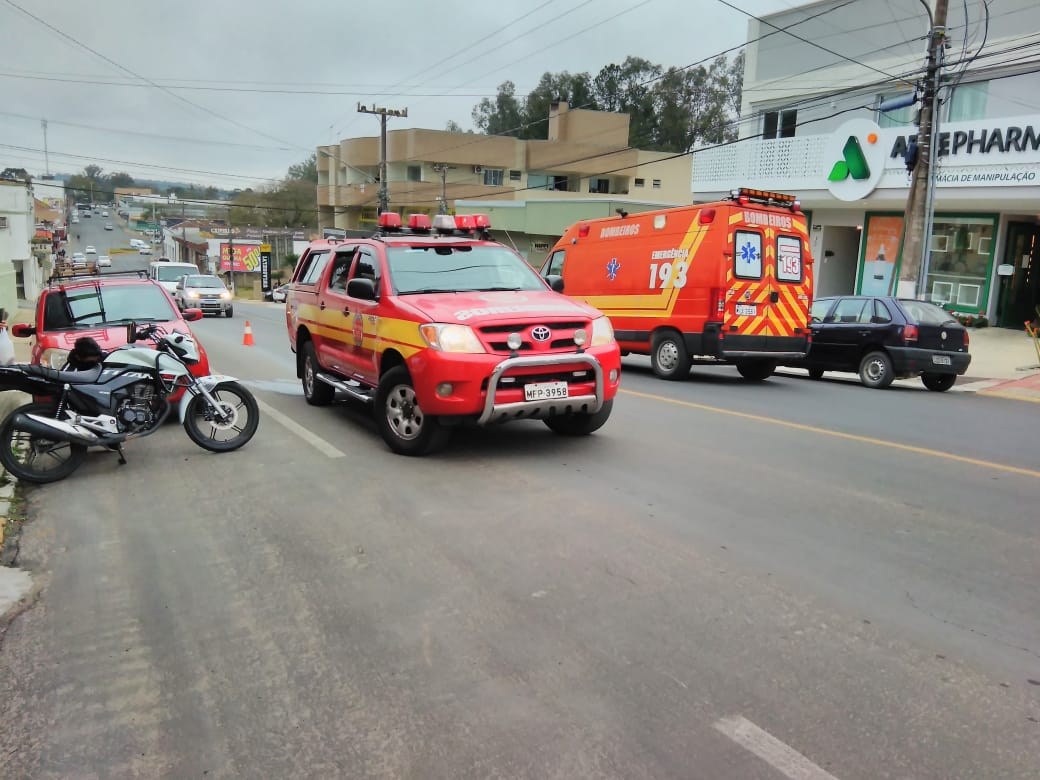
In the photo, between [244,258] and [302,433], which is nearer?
[302,433]

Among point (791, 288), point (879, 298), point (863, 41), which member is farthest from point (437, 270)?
point (863, 41)

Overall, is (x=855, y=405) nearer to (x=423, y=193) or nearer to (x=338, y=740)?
(x=338, y=740)

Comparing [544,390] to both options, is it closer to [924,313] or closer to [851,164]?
[924,313]

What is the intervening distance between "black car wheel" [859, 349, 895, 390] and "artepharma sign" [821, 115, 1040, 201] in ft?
21.6

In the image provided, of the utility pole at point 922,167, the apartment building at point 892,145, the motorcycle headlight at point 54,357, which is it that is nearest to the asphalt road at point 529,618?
the motorcycle headlight at point 54,357

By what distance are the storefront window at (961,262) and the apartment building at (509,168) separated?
3292 centimetres

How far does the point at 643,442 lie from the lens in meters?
7.95

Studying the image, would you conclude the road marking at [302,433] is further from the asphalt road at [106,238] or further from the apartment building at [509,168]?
the asphalt road at [106,238]

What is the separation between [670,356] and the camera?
13.6m

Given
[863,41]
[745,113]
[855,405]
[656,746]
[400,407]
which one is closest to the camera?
[656,746]

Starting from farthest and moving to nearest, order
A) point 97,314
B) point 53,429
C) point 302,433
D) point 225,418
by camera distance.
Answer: point 97,314 < point 302,433 < point 225,418 < point 53,429

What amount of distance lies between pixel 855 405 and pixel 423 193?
4988 cm

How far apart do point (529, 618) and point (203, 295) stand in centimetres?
2880

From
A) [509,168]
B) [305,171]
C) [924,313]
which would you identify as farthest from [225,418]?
[305,171]
